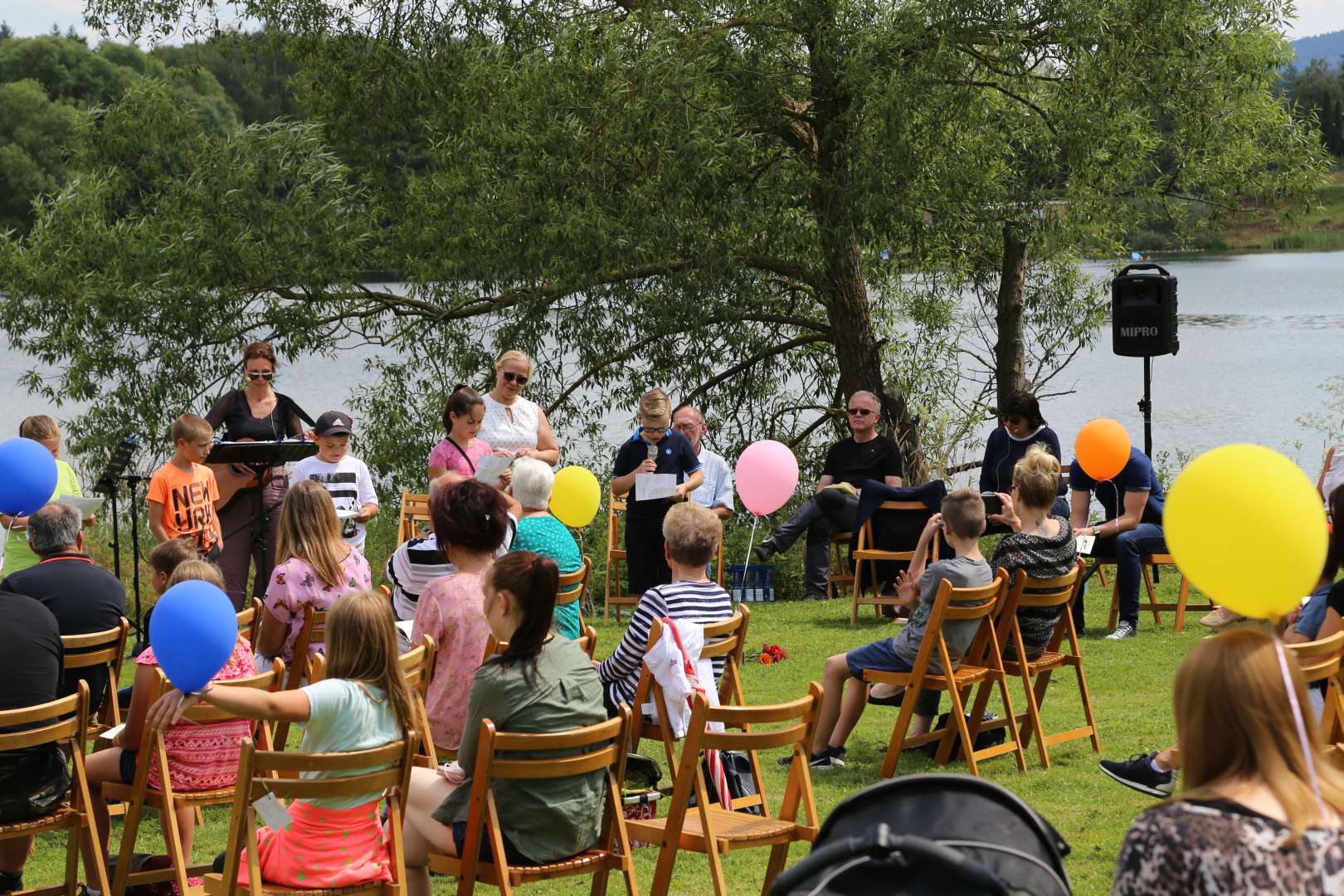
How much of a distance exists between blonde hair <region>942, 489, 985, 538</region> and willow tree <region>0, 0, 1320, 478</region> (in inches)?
209

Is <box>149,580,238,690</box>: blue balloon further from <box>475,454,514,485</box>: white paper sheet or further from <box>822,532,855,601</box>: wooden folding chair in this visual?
<box>822,532,855,601</box>: wooden folding chair

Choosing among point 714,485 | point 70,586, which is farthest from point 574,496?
point 70,586

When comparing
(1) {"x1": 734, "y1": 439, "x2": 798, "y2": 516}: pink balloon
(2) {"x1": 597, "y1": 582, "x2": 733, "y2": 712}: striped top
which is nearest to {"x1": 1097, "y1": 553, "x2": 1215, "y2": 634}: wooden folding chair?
(1) {"x1": 734, "y1": 439, "x2": 798, "y2": 516}: pink balloon

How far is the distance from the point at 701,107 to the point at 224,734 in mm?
7547

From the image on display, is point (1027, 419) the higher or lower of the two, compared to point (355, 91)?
lower

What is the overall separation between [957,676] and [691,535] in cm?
139

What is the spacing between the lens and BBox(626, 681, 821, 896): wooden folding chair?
4086 mm

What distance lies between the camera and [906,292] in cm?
1412

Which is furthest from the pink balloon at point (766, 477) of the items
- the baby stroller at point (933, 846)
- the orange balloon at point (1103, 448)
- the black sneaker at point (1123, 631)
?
the baby stroller at point (933, 846)

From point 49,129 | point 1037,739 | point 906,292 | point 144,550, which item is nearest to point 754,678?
point 1037,739

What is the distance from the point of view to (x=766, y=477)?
972cm

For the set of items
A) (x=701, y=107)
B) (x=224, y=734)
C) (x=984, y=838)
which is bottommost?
(x=224, y=734)

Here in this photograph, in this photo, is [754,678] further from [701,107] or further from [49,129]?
[49,129]

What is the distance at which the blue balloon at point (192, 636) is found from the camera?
3.66m
